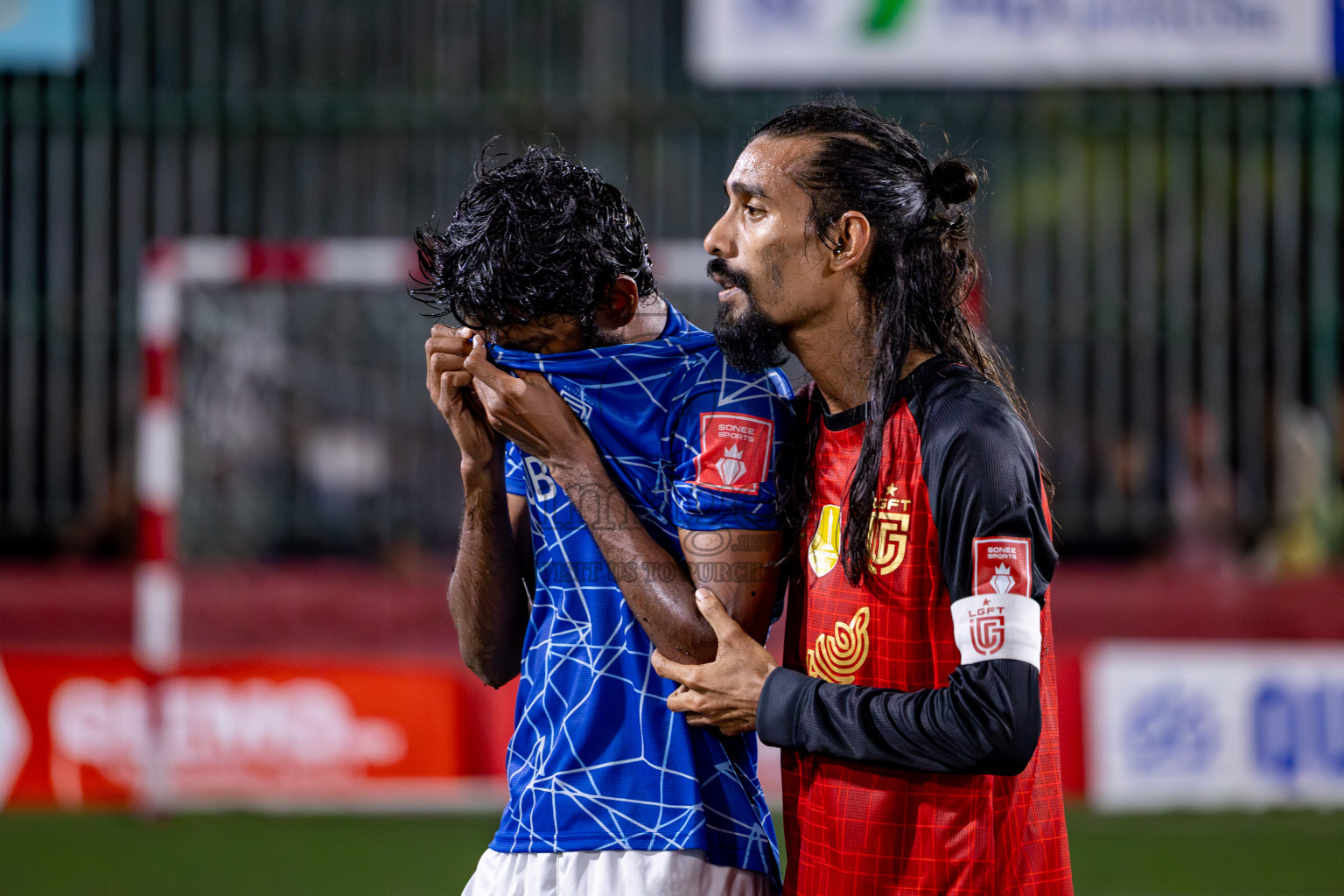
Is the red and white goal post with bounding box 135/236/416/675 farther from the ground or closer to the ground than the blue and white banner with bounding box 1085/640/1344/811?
farther from the ground

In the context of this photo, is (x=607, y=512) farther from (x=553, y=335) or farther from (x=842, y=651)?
(x=842, y=651)

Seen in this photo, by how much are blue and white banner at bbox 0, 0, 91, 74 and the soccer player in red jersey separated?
6.20m

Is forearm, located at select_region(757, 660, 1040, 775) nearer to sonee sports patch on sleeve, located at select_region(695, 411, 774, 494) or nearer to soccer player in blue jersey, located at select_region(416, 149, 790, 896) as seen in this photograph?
soccer player in blue jersey, located at select_region(416, 149, 790, 896)

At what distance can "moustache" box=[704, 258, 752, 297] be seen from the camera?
77.6 inches

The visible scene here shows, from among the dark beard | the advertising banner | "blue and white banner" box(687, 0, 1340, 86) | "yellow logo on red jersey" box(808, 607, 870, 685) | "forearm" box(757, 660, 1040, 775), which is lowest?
the advertising banner

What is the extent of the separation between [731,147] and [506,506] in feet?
18.2

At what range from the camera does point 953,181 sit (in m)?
1.96

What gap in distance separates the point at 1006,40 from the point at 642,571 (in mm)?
5787

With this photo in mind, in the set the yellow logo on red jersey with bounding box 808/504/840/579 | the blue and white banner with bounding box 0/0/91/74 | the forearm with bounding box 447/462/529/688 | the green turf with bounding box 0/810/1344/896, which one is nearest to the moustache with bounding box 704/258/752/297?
the yellow logo on red jersey with bounding box 808/504/840/579

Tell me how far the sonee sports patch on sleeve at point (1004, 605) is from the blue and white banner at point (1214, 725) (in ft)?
16.7

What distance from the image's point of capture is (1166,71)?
279 inches

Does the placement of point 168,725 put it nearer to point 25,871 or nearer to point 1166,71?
point 25,871

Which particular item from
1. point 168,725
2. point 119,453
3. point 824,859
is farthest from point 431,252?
point 119,453

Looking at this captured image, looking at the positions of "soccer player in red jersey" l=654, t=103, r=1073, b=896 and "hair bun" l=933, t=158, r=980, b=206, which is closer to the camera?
"soccer player in red jersey" l=654, t=103, r=1073, b=896
